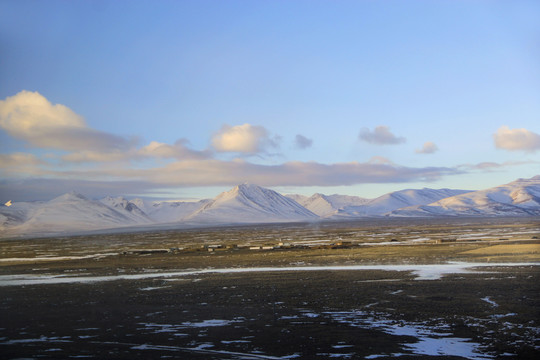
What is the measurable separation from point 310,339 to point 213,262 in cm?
2617

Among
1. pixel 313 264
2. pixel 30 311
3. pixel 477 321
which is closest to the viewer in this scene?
pixel 477 321

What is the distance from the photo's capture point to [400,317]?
17234 mm

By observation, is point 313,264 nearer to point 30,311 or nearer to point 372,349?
point 30,311

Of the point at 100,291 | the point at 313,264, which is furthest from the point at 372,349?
the point at 313,264

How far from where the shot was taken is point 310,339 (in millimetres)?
14797

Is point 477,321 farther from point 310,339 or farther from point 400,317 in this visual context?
point 310,339

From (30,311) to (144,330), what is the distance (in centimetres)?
687

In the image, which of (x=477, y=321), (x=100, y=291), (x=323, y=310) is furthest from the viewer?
(x=100, y=291)

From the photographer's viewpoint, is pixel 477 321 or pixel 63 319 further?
pixel 63 319

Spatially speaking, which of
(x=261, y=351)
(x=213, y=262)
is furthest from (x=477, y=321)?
(x=213, y=262)

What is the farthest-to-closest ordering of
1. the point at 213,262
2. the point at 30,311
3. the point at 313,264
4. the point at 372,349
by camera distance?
the point at 213,262 → the point at 313,264 → the point at 30,311 → the point at 372,349

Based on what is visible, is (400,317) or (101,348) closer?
(101,348)

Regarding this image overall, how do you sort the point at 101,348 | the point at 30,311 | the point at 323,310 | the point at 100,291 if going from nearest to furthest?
the point at 101,348, the point at 323,310, the point at 30,311, the point at 100,291

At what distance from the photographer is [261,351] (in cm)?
1380
